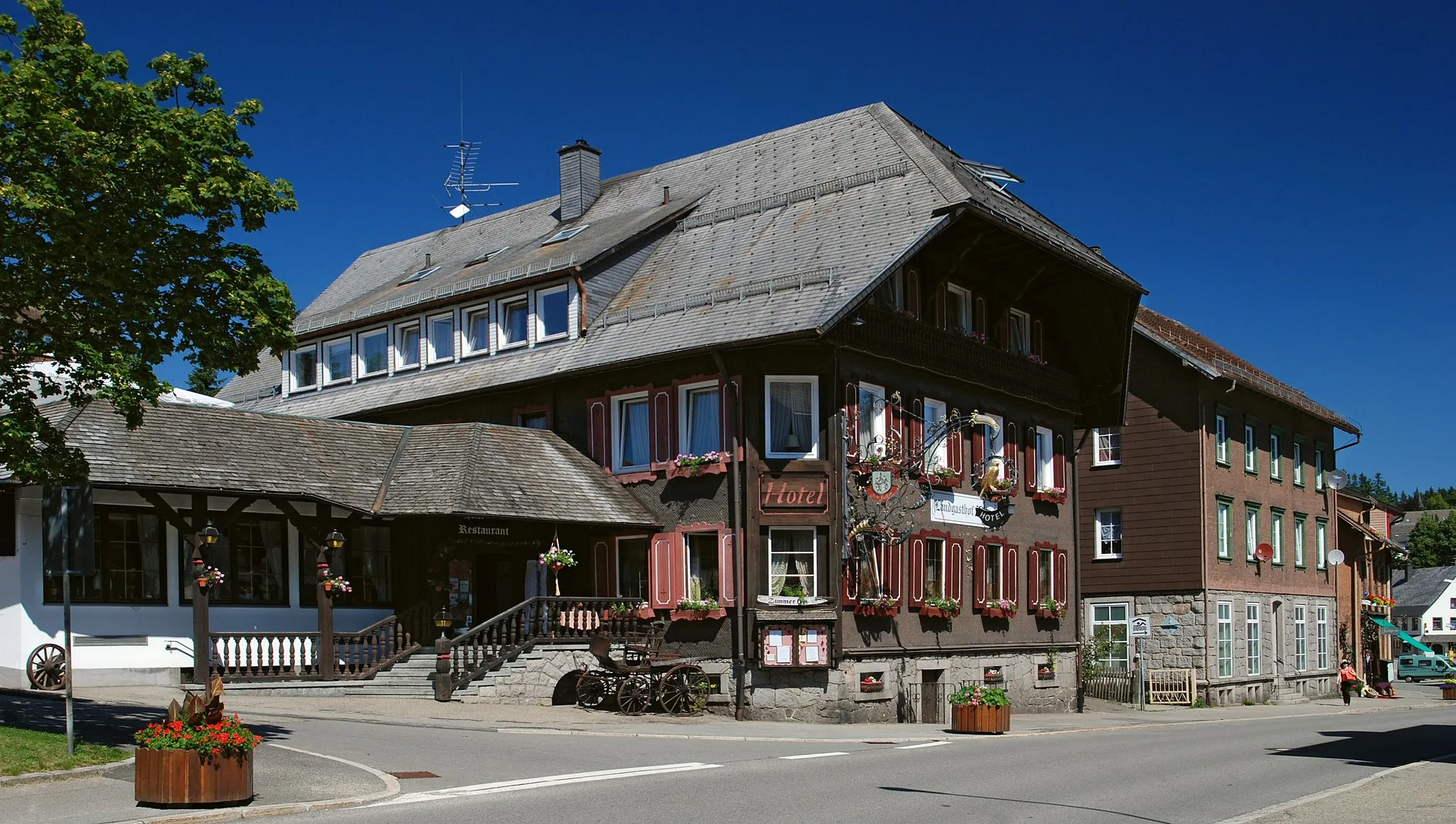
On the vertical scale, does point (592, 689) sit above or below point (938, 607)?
Result: below

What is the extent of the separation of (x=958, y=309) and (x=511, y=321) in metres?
9.73

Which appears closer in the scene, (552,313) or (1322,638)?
(552,313)

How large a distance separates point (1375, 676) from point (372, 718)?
45.7 m

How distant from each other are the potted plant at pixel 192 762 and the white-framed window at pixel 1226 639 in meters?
33.7

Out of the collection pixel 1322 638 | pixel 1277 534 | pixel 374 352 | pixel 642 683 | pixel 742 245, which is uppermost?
pixel 742 245

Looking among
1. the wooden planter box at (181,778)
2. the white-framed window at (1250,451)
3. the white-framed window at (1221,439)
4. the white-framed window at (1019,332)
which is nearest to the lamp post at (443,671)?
the wooden planter box at (181,778)

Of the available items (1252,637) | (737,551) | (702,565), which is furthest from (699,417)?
(1252,637)

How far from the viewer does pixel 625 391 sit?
29938 millimetres

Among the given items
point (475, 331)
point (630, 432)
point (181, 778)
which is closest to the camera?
point (181, 778)

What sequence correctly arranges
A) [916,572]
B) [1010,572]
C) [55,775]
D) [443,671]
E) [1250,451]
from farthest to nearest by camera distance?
1. [1250,451]
2. [1010,572]
3. [916,572]
4. [443,671]
5. [55,775]

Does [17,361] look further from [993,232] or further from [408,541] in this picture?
[993,232]

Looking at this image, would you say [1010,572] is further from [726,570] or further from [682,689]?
[682,689]

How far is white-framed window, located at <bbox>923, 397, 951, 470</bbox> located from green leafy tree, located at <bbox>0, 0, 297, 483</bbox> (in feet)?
51.7

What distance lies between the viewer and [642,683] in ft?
86.4
